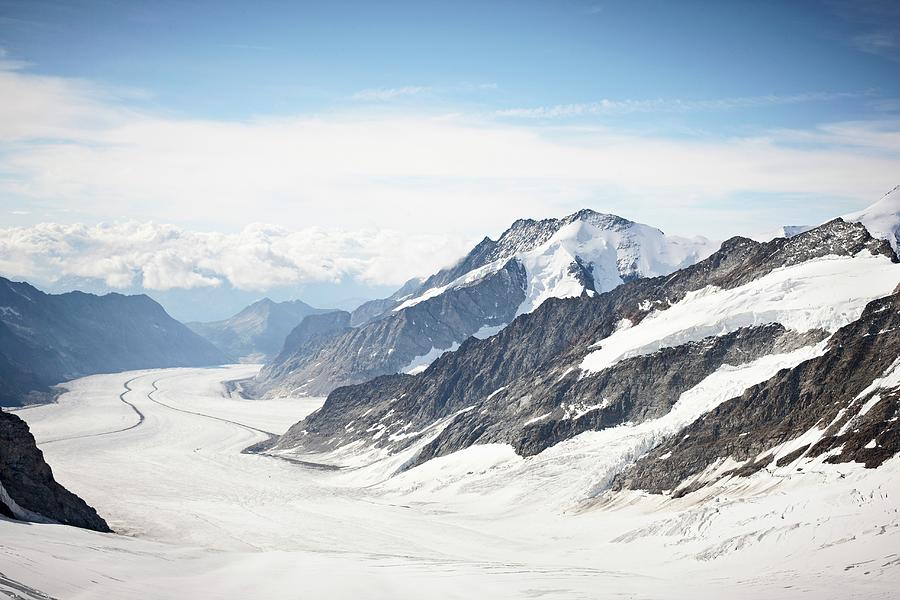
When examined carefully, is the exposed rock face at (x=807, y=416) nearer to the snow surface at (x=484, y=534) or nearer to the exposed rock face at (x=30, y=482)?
the snow surface at (x=484, y=534)

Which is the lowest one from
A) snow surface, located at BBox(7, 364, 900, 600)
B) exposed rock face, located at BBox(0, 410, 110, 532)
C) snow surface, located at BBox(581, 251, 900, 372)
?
snow surface, located at BBox(7, 364, 900, 600)

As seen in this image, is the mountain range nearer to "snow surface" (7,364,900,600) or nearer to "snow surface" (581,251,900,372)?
"snow surface" (581,251,900,372)

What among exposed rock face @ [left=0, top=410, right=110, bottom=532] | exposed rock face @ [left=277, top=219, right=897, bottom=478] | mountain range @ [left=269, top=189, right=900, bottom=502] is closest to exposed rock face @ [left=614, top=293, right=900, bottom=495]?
mountain range @ [left=269, top=189, right=900, bottom=502]

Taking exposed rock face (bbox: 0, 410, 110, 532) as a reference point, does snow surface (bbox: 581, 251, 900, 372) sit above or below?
above

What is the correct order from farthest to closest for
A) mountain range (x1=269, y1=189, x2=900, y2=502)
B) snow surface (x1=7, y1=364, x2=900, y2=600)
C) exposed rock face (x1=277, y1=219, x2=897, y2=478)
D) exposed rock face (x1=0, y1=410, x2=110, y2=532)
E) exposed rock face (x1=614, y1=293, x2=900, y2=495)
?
exposed rock face (x1=277, y1=219, x2=897, y2=478) → mountain range (x1=269, y1=189, x2=900, y2=502) → exposed rock face (x1=614, y1=293, x2=900, y2=495) → exposed rock face (x1=0, y1=410, x2=110, y2=532) → snow surface (x1=7, y1=364, x2=900, y2=600)

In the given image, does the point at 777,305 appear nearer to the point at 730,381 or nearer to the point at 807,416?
the point at 730,381

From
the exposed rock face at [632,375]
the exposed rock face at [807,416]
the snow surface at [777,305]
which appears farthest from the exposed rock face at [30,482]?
the snow surface at [777,305]

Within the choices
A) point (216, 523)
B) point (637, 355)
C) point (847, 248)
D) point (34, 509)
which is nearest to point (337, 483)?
point (216, 523)
